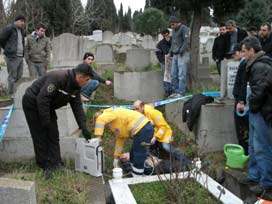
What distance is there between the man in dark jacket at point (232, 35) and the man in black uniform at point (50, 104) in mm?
4060

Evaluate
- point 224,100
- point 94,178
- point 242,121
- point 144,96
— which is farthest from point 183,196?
point 144,96

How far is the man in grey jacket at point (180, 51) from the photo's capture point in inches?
307

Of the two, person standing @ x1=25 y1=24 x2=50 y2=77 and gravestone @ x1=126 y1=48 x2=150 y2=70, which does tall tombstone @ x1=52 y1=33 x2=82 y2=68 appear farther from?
person standing @ x1=25 y1=24 x2=50 y2=77

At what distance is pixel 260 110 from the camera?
476 centimetres

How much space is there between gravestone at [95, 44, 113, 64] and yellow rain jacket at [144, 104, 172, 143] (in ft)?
23.9

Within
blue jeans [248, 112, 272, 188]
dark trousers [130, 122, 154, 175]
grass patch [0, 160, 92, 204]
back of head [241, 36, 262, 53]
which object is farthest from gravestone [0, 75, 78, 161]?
back of head [241, 36, 262, 53]

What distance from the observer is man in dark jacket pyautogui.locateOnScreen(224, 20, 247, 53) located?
789cm

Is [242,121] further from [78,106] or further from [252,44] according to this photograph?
[78,106]

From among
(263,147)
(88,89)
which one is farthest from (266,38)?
(88,89)

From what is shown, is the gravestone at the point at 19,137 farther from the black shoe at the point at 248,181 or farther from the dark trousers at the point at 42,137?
the black shoe at the point at 248,181

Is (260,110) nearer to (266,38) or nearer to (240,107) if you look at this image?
(240,107)

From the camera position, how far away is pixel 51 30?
96.6ft

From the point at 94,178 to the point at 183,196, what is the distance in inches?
60.7

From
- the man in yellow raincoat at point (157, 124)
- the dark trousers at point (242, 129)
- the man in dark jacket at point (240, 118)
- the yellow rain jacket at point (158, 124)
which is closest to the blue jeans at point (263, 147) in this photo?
the man in dark jacket at point (240, 118)
